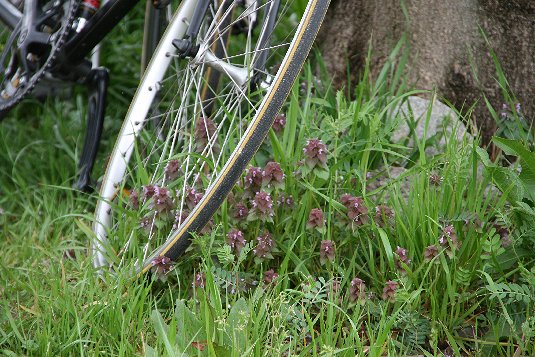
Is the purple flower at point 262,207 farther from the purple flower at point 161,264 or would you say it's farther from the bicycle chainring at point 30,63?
the bicycle chainring at point 30,63

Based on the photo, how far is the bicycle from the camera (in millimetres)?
2348

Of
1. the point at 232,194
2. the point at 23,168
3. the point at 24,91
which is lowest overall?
the point at 23,168

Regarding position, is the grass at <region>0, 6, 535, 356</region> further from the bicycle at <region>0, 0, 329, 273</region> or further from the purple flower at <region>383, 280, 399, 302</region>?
the bicycle at <region>0, 0, 329, 273</region>

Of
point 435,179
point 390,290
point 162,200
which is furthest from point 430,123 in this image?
point 162,200

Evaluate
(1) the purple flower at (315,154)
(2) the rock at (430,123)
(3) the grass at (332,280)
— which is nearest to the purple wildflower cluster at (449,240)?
(3) the grass at (332,280)

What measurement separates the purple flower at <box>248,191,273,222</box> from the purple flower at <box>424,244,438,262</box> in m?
0.46

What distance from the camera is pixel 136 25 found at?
4227 mm

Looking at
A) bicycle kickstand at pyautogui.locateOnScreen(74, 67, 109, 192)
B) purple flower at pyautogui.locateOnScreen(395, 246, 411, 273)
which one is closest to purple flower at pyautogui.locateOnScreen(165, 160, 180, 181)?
bicycle kickstand at pyautogui.locateOnScreen(74, 67, 109, 192)

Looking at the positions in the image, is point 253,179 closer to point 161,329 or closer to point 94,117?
point 161,329

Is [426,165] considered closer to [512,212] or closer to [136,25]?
[512,212]

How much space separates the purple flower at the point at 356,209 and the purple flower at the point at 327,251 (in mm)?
98

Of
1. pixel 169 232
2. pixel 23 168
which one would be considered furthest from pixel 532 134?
pixel 23 168

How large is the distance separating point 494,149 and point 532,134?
0.44 feet

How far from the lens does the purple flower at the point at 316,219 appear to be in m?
2.47
